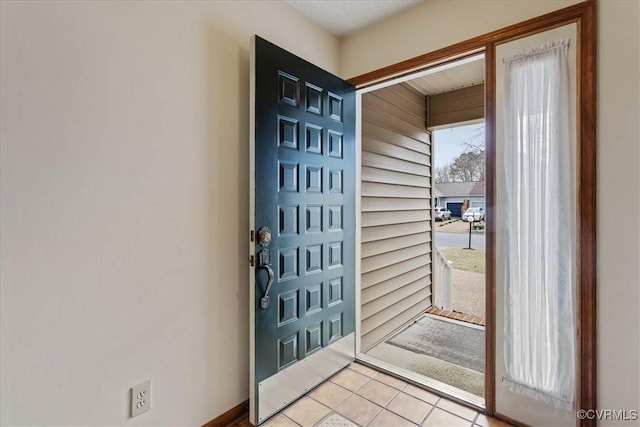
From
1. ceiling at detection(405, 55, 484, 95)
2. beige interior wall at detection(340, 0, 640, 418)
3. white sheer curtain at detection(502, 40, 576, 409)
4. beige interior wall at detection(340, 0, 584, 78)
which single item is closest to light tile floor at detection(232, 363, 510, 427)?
white sheer curtain at detection(502, 40, 576, 409)

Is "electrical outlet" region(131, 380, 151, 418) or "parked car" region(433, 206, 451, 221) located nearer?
"electrical outlet" region(131, 380, 151, 418)

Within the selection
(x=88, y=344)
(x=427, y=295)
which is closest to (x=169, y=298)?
(x=88, y=344)

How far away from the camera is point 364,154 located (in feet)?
8.89

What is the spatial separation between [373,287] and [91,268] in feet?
7.26

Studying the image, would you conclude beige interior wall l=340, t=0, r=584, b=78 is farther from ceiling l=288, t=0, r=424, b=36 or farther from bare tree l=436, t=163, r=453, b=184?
bare tree l=436, t=163, r=453, b=184

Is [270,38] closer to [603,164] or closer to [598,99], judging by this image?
[598,99]

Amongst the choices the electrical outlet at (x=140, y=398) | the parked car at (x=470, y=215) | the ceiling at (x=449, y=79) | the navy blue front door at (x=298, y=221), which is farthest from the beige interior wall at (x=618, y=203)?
the electrical outlet at (x=140, y=398)

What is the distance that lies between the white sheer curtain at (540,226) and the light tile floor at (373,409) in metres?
0.37

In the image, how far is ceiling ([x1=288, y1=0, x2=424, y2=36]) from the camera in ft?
6.39

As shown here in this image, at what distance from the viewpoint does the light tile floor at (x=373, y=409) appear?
166 centimetres

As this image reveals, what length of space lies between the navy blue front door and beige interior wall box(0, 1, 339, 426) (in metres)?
0.16

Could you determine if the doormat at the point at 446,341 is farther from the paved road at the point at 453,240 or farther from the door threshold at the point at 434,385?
the paved road at the point at 453,240

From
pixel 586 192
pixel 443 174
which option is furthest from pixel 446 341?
pixel 443 174

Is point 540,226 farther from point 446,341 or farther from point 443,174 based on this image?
point 443,174
